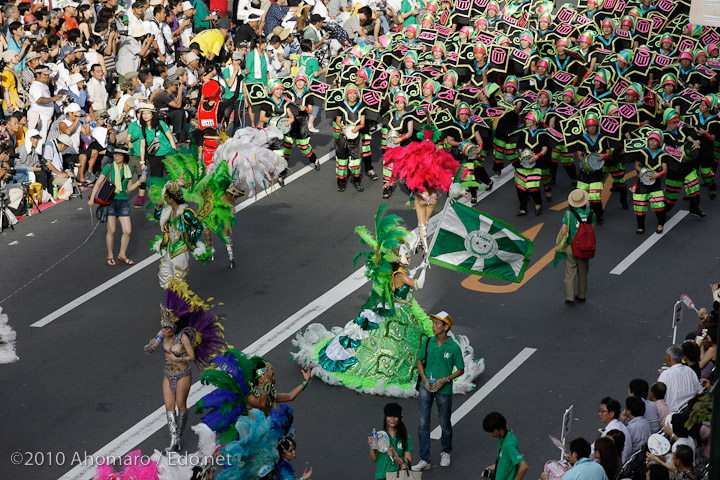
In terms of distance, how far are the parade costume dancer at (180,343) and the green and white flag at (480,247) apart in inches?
143

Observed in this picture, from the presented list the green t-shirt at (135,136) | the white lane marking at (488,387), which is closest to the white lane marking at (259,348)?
the white lane marking at (488,387)

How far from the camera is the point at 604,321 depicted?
16.0 m

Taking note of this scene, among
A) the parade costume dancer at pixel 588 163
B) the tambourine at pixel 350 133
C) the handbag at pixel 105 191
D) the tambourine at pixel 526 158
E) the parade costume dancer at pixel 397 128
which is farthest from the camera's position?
the tambourine at pixel 350 133

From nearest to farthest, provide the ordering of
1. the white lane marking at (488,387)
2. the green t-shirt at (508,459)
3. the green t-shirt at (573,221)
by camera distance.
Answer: the green t-shirt at (508,459), the white lane marking at (488,387), the green t-shirt at (573,221)

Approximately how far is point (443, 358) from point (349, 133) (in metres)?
9.10

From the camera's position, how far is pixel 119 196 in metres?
17.6

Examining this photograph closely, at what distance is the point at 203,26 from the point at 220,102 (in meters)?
5.30

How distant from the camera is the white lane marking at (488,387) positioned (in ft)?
44.5

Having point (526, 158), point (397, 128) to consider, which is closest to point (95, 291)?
point (397, 128)

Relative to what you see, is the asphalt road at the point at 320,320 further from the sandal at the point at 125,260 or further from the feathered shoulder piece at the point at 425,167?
the feathered shoulder piece at the point at 425,167

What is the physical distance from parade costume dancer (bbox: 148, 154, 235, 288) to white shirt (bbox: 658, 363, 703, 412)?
6.91m

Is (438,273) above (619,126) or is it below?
below

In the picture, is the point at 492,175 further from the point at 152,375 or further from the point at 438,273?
the point at 152,375

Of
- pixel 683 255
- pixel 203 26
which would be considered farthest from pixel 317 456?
pixel 203 26
